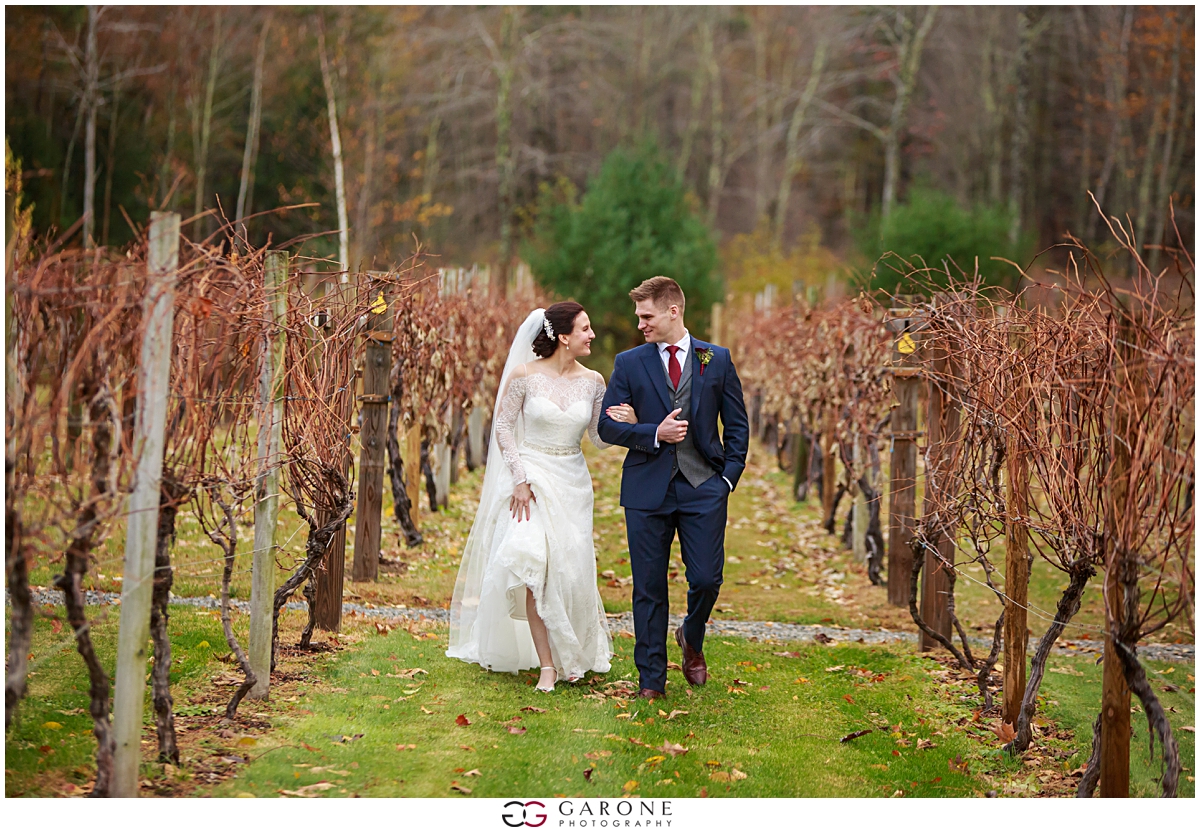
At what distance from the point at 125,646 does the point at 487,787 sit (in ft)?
4.47

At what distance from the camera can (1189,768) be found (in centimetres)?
455

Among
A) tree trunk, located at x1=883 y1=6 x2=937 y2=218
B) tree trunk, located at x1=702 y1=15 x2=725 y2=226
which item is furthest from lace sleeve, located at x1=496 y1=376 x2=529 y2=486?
tree trunk, located at x1=702 y1=15 x2=725 y2=226

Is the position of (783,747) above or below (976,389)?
below

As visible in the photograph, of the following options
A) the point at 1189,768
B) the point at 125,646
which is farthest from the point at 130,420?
the point at 1189,768

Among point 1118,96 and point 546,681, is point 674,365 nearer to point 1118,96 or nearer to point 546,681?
point 546,681

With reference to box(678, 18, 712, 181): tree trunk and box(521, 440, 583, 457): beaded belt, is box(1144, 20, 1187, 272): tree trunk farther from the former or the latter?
box(521, 440, 583, 457): beaded belt

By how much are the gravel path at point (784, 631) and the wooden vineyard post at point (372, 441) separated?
1.52 feet

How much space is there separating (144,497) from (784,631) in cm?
Answer: 428

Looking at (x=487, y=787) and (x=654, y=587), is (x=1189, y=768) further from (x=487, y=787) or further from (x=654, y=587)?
(x=487, y=787)

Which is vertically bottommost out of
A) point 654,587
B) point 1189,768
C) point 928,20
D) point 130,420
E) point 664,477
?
point 1189,768

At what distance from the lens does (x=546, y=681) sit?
503 cm

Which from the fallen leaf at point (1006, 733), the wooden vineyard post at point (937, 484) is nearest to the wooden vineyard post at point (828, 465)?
the wooden vineyard post at point (937, 484)

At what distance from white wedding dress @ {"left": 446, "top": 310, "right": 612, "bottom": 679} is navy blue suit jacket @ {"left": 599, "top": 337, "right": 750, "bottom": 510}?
0.90ft

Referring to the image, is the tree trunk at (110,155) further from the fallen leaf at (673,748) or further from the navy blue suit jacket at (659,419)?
the fallen leaf at (673,748)
